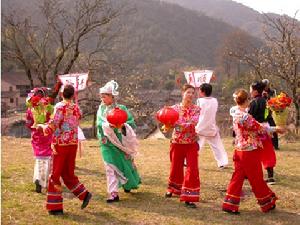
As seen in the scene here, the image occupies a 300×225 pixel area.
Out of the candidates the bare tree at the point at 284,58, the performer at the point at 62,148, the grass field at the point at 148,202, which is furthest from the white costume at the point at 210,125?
the bare tree at the point at 284,58

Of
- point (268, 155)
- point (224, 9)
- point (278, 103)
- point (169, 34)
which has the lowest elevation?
point (268, 155)

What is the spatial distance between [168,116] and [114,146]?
98 centimetres

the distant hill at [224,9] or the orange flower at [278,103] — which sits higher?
the distant hill at [224,9]

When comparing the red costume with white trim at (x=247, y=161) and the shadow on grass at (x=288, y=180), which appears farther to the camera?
the shadow on grass at (x=288, y=180)

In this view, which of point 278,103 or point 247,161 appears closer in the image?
point 247,161

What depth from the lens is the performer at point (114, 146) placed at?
6.69 meters

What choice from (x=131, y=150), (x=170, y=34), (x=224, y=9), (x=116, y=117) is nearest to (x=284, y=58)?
(x=131, y=150)

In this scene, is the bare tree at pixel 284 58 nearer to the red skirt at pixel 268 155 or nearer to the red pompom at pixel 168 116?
the red skirt at pixel 268 155

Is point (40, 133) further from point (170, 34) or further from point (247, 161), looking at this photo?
point (170, 34)

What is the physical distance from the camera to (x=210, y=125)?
8.85m

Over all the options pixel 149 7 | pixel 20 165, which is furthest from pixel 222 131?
pixel 149 7

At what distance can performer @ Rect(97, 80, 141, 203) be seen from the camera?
6688mm

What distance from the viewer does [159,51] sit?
2486 inches

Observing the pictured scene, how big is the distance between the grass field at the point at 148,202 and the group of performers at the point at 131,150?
17 centimetres
